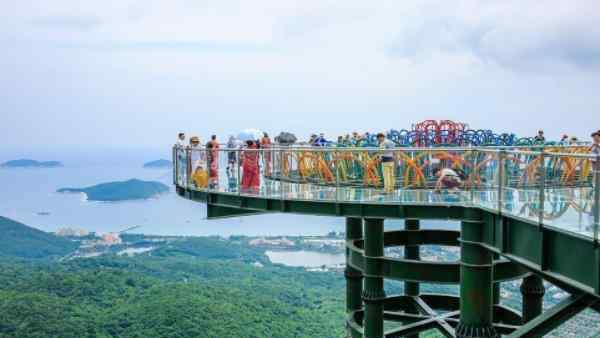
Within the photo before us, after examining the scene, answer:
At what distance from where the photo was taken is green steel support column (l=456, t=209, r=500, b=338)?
13.9 m

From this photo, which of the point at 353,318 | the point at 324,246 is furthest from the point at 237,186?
the point at 324,246

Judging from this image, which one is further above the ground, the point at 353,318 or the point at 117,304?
the point at 353,318

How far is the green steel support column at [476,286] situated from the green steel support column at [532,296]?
22.8ft

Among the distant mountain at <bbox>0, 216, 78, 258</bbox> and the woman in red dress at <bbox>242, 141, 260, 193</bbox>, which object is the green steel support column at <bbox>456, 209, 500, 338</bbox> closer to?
the woman in red dress at <bbox>242, 141, 260, 193</bbox>

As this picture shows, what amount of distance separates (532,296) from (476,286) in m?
7.46

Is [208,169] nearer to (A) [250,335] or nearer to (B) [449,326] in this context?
(B) [449,326]

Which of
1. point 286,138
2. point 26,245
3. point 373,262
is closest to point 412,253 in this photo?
point 286,138

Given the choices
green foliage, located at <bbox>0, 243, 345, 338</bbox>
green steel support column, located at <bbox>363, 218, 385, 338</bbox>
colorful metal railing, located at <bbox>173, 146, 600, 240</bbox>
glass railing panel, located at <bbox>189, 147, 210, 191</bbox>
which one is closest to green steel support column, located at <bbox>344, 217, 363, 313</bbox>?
green steel support column, located at <bbox>363, 218, 385, 338</bbox>

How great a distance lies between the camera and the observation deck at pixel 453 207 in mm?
11016

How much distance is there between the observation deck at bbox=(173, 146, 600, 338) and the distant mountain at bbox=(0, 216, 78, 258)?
18140 centimetres

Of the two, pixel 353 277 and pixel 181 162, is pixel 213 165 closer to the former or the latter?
pixel 181 162

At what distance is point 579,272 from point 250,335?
Answer: 86.9 meters

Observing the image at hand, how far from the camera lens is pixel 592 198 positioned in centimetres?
1030

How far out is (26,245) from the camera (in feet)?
630
